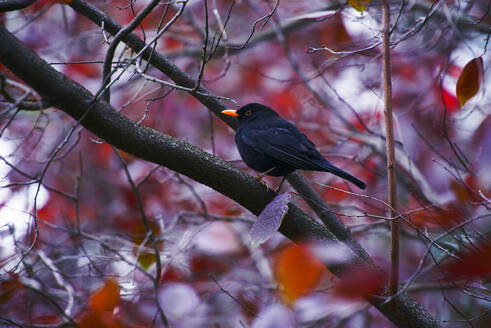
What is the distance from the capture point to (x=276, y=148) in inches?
166

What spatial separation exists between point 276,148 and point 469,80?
1681 millimetres

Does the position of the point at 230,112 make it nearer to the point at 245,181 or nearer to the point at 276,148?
the point at 276,148

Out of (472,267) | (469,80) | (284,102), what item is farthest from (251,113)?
(472,267)

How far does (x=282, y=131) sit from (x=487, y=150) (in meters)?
1.86

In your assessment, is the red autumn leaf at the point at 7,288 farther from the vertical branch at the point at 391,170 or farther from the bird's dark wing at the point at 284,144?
the vertical branch at the point at 391,170

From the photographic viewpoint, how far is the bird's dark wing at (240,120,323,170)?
158 inches

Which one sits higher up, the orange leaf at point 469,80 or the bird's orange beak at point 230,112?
the bird's orange beak at point 230,112

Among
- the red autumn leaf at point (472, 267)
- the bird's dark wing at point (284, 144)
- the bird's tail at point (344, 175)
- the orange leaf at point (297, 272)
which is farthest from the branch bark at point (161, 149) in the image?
the red autumn leaf at point (472, 267)

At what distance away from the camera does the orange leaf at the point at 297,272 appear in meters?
2.14

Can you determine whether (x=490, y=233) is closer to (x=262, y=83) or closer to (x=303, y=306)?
(x=303, y=306)

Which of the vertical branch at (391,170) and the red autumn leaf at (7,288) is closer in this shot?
the vertical branch at (391,170)

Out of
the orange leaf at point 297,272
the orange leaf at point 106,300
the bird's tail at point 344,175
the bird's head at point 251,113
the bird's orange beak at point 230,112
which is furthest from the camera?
the bird's head at point 251,113

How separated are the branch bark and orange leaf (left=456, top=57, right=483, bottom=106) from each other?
131cm

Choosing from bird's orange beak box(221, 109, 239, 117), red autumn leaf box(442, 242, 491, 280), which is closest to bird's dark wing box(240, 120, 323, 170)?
bird's orange beak box(221, 109, 239, 117)
